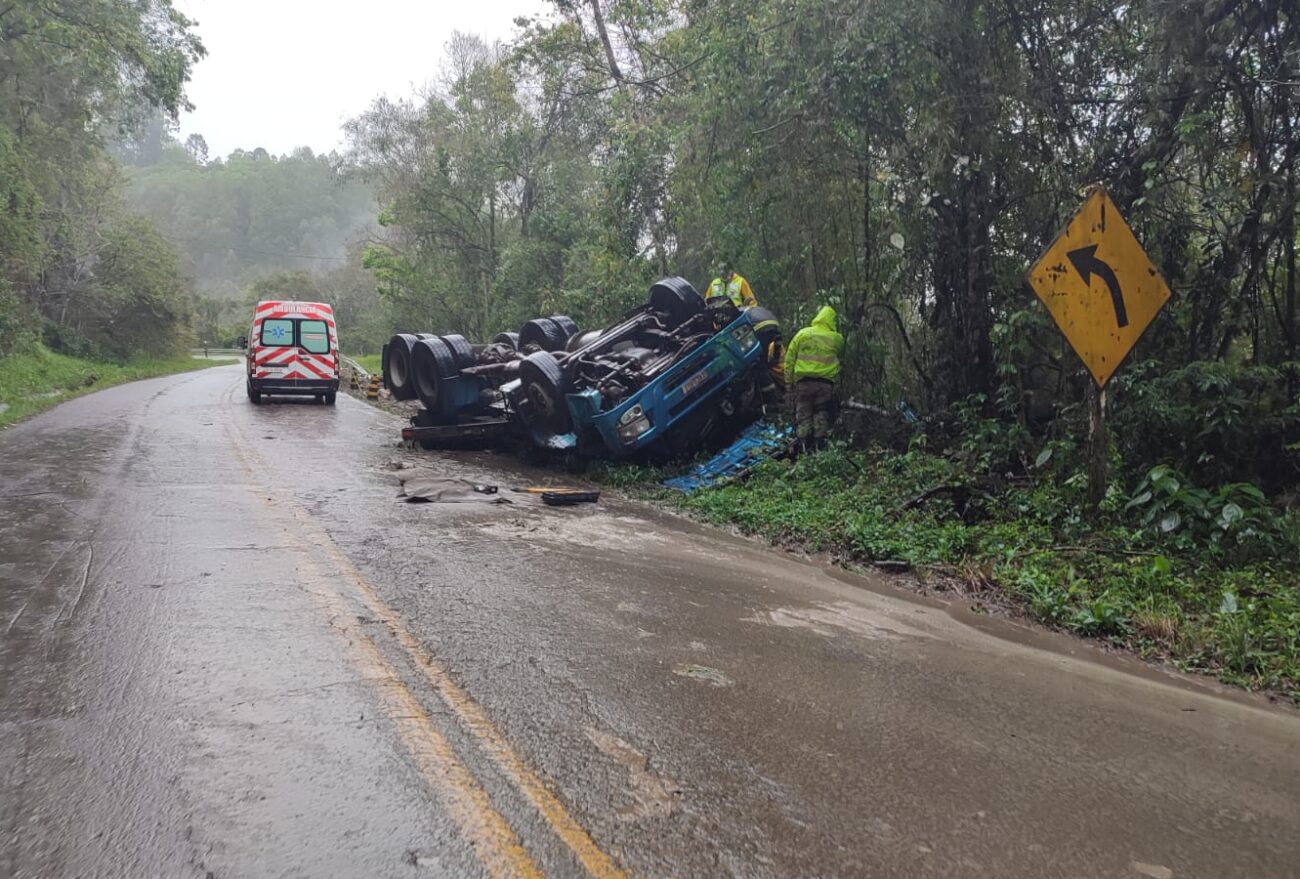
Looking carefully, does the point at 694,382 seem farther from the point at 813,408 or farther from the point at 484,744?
the point at 484,744

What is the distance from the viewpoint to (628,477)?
10297 mm

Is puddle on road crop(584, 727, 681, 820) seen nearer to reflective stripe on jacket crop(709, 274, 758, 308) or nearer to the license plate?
the license plate

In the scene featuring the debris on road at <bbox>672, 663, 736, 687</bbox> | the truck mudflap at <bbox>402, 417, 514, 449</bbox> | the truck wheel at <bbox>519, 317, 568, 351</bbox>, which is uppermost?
the truck wheel at <bbox>519, 317, 568, 351</bbox>

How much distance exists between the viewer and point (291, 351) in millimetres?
18938

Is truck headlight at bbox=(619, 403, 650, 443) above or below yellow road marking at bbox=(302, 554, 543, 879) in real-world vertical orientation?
above

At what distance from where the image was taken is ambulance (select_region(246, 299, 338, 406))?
737 inches

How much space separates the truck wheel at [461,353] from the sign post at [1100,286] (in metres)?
9.01

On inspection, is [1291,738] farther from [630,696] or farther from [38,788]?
[38,788]

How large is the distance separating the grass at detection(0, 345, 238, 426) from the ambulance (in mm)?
4270

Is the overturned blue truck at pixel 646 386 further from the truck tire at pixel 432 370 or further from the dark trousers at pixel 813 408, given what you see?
the dark trousers at pixel 813 408

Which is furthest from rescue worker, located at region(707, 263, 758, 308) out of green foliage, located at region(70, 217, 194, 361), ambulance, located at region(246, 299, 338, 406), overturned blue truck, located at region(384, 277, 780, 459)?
green foliage, located at region(70, 217, 194, 361)

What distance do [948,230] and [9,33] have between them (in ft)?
77.8

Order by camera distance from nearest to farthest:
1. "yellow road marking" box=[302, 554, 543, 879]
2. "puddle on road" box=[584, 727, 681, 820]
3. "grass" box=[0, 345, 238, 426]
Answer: "yellow road marking" box=[302, 554, 543, 879]
"puddle on road" box=[584, 727, 681, 820]
"grass" box=[0, 345, 238, 426]

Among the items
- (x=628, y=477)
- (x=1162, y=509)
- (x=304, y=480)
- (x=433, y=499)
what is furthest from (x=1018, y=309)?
(x=304, y=480)
